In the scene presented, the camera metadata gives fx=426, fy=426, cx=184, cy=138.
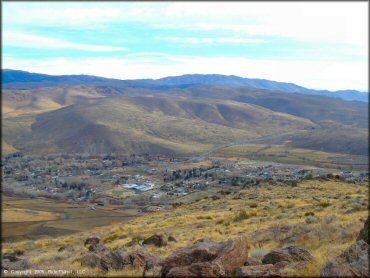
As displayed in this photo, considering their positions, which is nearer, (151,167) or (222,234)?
(222,234)

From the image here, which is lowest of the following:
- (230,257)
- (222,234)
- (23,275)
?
(222,234)

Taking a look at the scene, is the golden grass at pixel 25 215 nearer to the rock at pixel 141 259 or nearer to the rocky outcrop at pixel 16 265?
the rocky outcrop at pixel 16 265

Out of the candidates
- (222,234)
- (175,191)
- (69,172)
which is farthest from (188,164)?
(222,234)

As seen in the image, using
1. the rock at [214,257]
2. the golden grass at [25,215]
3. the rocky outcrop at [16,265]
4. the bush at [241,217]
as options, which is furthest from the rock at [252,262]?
the golden grass at [25,215]

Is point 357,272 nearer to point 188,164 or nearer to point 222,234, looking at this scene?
point 222,234

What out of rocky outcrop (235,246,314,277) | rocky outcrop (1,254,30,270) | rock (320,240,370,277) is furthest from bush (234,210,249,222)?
rock (320,240,370,277)

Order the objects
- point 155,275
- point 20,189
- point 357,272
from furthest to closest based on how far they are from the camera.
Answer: point 20,189, point 155,275, point 357,272
